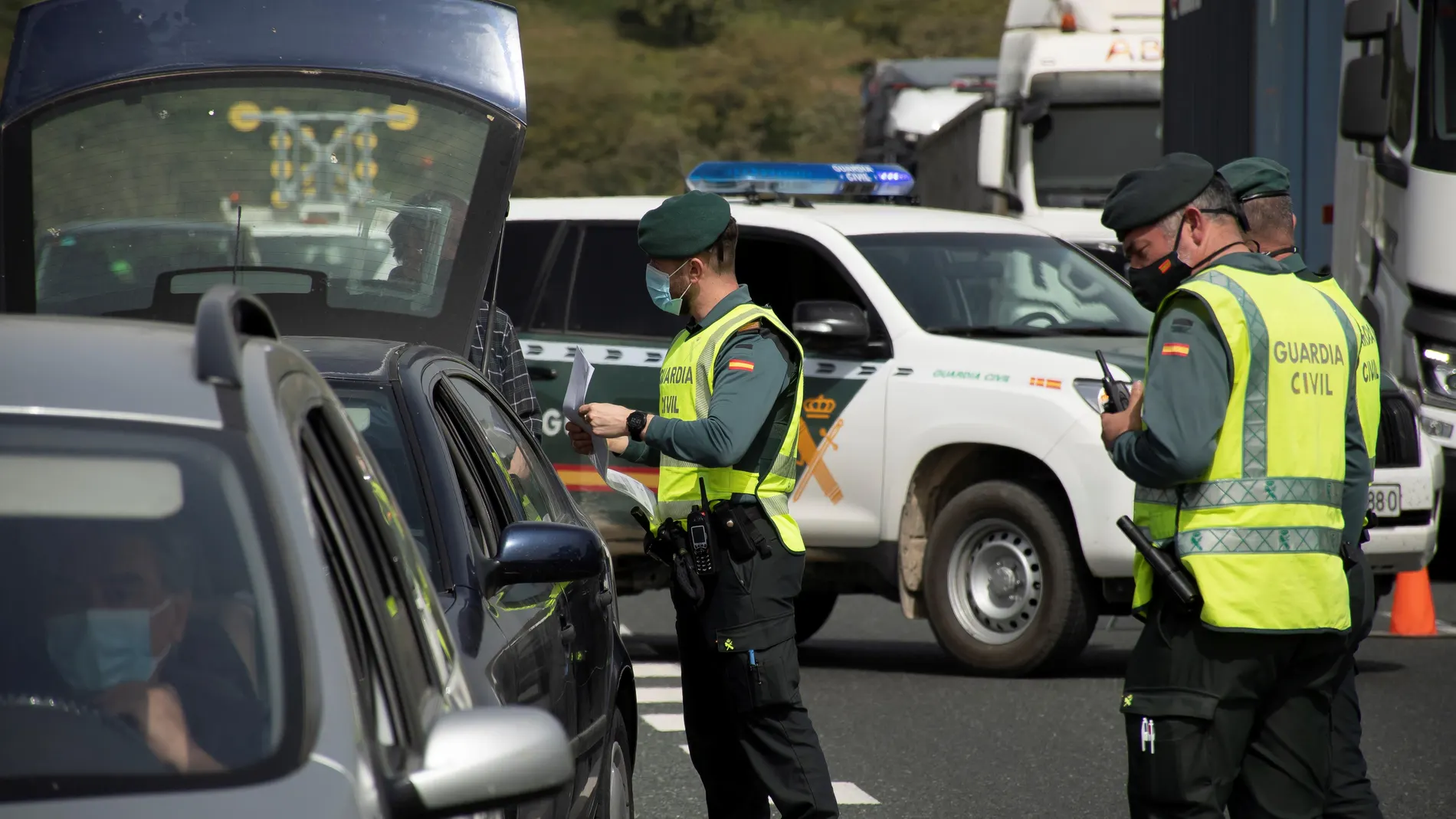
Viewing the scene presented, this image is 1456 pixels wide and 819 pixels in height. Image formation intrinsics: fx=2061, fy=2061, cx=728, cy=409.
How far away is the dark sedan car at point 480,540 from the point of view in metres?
3.78

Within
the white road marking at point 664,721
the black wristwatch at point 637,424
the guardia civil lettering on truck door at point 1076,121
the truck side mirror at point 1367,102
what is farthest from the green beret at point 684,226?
the guardia civil lettering on truck door at point 1076,121

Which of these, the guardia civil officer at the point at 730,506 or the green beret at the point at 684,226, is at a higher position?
the green beret at the point at 684,226

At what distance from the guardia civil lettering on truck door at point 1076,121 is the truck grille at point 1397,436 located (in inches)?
317

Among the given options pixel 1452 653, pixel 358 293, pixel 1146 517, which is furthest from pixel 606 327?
pixel 1146 517

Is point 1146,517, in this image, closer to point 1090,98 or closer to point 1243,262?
point 1243,262

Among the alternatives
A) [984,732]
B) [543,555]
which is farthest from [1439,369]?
[543,555]

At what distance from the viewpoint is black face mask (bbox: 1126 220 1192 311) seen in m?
4.37

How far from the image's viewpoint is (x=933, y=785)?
7.00 metres

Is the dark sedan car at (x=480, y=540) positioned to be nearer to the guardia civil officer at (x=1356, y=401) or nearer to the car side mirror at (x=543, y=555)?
the car side mirror at (x=543, y=555)

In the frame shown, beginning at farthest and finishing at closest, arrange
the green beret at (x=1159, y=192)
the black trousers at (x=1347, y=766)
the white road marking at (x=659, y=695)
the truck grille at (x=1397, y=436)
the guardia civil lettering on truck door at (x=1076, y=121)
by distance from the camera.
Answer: the guardia civil lettering on truck door at (x=1076, y=121), the truck grille at (x=1397, y=436), the white road marking at (x=659, y=695), the black trousers at (x=1347, y=766), the green beret at (x=1159, y=192)

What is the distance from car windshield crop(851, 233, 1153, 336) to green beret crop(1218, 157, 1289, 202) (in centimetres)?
409

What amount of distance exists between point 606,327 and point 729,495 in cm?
521

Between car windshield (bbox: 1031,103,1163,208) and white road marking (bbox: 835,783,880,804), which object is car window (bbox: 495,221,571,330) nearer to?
white road marking (bbox: 835,783,880,804)

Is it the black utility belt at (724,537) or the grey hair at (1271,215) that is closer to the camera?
the black utility belt at (724,537)
